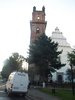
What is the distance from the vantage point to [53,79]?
80.4m

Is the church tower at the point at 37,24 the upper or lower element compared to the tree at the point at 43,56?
upper

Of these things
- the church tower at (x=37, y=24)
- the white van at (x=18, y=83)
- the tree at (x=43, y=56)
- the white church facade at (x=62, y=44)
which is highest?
the church tower at (x=37, y=24)

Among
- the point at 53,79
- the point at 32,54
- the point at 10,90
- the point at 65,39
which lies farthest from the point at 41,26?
the point at 10,90

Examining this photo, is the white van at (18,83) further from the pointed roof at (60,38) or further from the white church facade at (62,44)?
the pointed roof at (60,38)

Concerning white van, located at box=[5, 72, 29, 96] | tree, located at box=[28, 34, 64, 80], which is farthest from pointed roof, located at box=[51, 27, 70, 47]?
white van, located at box=[5, 72, 29, 96]

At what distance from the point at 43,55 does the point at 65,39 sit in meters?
20.0

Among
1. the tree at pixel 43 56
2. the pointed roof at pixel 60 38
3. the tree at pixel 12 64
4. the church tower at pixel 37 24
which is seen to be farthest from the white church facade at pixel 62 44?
the tree at pixel 12 64

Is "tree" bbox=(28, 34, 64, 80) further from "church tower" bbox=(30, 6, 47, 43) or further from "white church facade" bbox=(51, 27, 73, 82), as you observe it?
"church tower" bbox=(30, 6, 47, 43)

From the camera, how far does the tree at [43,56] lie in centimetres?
6450

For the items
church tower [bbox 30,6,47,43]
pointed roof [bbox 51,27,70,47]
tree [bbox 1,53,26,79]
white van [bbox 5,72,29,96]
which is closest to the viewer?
white van [bbox 5,72,29,96]

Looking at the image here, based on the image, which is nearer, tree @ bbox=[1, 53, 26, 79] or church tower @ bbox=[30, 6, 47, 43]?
church tower @ bbox=[30, 6, 47, 43]

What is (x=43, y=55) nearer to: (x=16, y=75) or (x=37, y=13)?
(x=37, y=13)

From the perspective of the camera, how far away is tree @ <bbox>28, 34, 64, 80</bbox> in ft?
212

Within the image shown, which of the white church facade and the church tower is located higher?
the church tower
